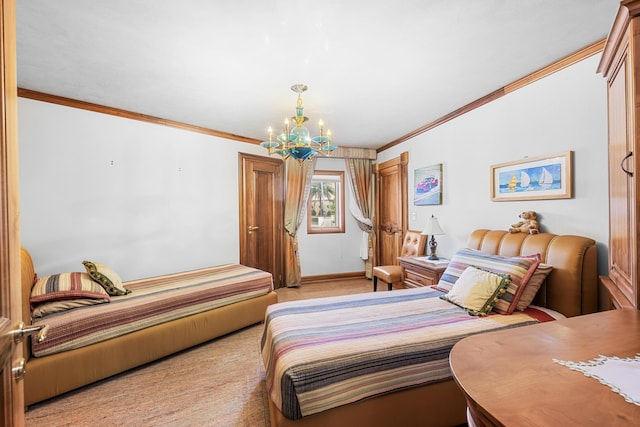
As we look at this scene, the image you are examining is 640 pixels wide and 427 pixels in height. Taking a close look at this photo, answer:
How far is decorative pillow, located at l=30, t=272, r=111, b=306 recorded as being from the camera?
2.18 m

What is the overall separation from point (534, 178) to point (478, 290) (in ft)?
4.12

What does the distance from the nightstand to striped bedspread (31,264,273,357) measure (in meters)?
1.80

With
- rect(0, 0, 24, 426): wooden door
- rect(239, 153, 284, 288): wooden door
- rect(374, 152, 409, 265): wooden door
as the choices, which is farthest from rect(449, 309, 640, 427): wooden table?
rect(239, 153, 284, 288): wooden door

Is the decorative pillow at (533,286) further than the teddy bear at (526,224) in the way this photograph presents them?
No

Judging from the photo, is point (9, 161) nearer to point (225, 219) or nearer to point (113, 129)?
point (113, 129)

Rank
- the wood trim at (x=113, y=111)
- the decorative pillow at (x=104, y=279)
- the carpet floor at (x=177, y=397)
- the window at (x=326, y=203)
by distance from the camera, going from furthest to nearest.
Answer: the window at (x=326, y=203) < the wood trim at (x=113, y=111) < the decorative pillow at (x=104, y=279) < the carpet floor at (x=177, y=397)

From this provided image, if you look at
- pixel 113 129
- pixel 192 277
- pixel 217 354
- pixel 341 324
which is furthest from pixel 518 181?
pixel 113 129

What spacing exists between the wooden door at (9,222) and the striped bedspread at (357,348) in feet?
3.15

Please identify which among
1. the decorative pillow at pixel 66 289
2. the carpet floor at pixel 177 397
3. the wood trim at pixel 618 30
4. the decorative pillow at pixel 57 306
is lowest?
the carpet floor at pixel 177 397

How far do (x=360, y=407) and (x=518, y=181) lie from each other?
2.43 meters

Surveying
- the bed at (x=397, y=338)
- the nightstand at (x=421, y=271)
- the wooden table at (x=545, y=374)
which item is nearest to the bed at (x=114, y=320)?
the bed at (x=397, y=338)

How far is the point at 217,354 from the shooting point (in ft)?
8.64

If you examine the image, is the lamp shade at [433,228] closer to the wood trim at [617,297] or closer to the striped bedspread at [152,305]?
the wood trim at [617,297]

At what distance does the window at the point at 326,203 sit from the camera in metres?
5.32
